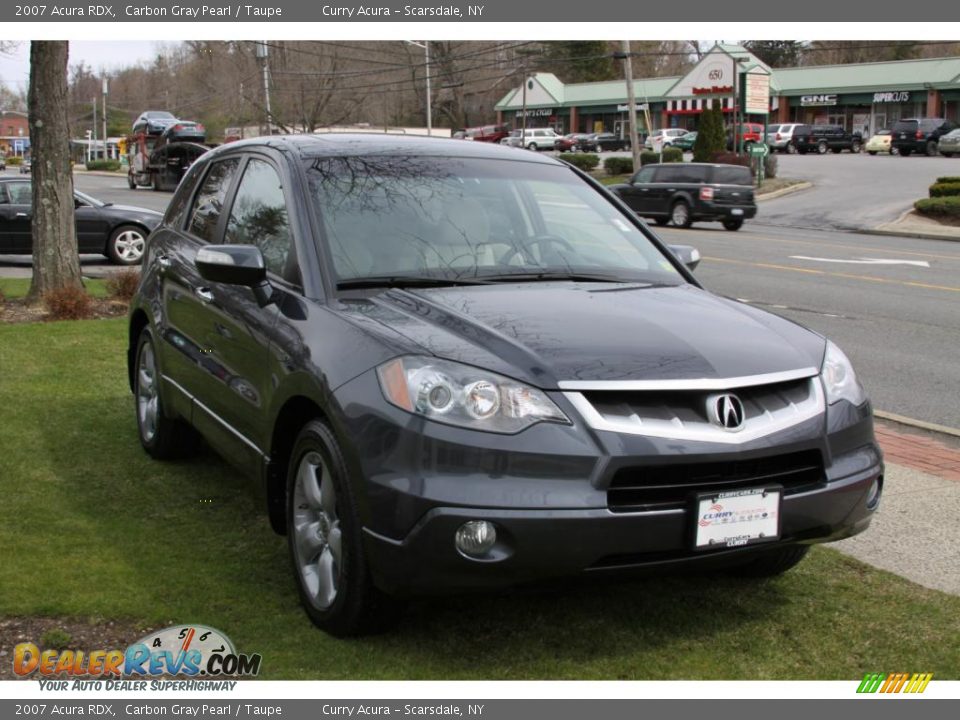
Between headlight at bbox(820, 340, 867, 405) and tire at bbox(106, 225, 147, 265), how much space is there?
54.1ft

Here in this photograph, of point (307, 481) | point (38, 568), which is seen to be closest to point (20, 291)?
point (38, 568)

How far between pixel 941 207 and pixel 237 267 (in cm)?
3026

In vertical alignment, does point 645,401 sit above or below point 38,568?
above

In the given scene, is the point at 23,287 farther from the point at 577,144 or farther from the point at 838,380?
the point at 577,144

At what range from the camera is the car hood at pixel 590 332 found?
12.1 ft

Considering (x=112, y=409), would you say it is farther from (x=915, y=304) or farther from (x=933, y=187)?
(x=933, y=187)

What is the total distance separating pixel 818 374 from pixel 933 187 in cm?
3356

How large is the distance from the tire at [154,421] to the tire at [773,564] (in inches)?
120

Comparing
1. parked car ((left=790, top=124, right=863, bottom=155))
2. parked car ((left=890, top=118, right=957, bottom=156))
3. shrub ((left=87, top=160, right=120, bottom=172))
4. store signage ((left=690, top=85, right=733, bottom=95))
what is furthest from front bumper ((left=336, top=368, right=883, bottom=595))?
shrub ((left=87, top=160, right=120, bottom=172))

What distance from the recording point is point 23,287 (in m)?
14.6

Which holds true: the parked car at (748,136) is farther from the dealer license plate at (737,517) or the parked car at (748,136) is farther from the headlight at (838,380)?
the dealer license plate at (737,517)

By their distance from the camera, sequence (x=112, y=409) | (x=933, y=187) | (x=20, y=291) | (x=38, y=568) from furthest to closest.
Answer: (x=933, y=187) < (x=20, y=291) < (x=112, y=409) < (x=38, y=568)

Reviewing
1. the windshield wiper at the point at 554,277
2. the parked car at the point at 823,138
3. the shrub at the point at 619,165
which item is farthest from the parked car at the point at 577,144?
the windshield wiper at the point at 554,277

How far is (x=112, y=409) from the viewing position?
753cm
